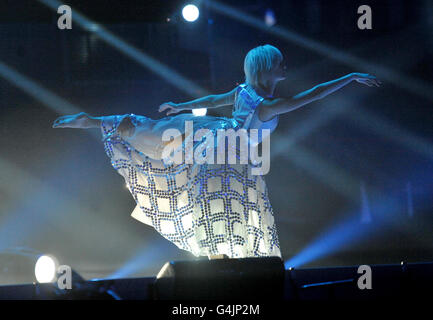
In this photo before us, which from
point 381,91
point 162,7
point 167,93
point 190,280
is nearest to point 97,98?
point 167,93

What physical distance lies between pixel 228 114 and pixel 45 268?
2717mm

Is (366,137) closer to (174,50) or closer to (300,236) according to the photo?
(300,236)

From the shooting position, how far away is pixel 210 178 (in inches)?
111

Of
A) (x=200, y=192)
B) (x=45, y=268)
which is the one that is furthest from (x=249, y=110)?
(x=45, y=268)

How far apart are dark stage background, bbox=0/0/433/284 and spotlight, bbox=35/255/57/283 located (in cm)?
194

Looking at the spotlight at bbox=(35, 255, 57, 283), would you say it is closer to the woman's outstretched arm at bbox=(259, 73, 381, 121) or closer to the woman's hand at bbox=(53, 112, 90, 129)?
the woman's hand at bbox=(53, 112, 90, 129)

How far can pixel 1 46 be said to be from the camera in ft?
16.1

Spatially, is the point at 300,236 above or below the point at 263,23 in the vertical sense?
below

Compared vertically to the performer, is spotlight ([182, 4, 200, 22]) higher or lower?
higher

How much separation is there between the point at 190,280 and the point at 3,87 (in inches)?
142

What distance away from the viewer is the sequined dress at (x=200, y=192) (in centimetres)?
279

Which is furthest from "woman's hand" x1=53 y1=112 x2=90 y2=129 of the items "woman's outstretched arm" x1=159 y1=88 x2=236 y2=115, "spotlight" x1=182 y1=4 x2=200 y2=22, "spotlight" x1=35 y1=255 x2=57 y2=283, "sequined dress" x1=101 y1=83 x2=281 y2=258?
"spotlight" x1=182 y1=4 x2=200 y2=22

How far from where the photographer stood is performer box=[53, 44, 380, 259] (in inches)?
110
